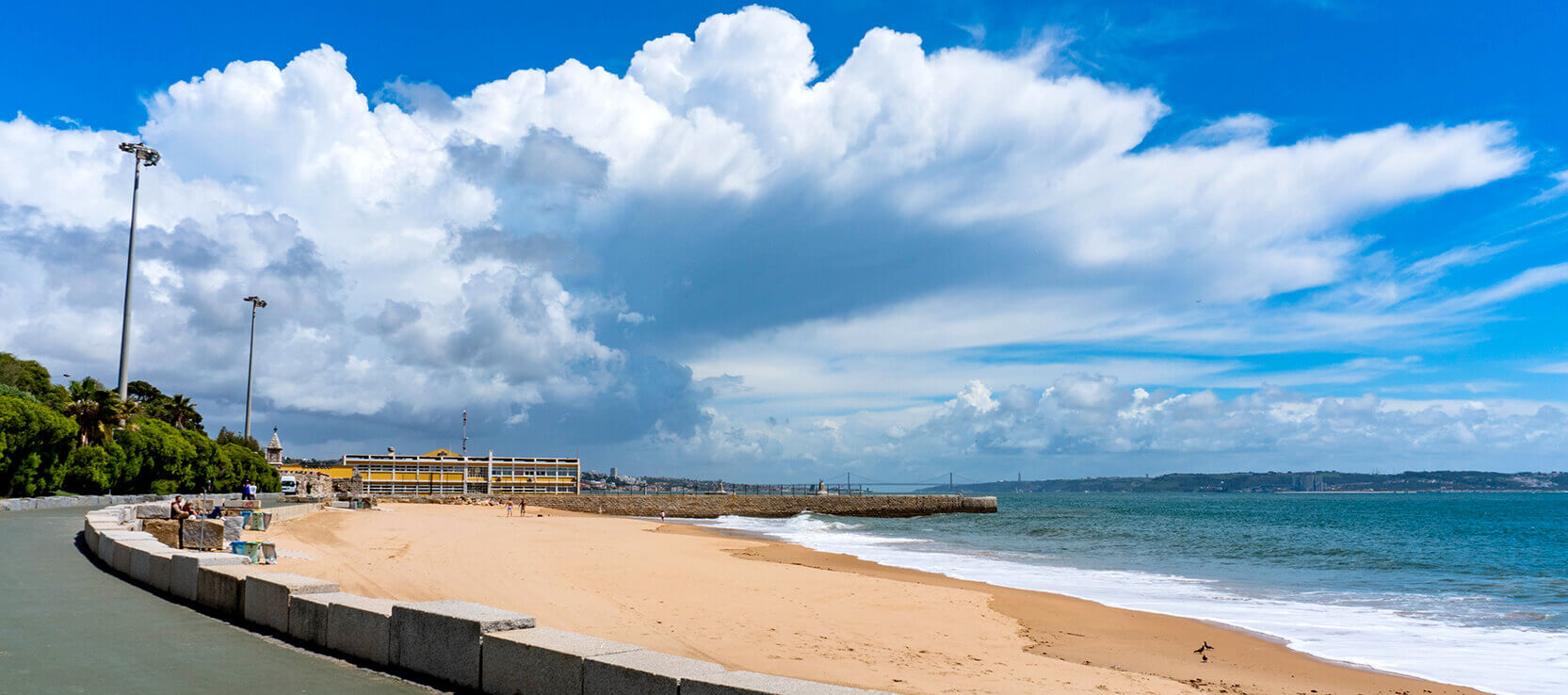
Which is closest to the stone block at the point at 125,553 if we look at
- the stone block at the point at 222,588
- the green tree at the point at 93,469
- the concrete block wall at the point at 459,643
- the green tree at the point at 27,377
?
the concrete block wall at the point at 459,643

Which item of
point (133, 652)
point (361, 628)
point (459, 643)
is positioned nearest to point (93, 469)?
point (133, 652)

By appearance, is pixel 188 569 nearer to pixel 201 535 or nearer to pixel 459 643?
pixel 459 643

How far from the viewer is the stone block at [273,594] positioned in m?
7.64

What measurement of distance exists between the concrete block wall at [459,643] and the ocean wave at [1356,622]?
10.4m

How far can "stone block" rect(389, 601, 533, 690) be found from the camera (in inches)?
234

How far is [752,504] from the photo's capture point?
8644 centimetres

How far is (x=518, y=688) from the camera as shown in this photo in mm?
5621

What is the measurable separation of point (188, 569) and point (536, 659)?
5611 millimetres

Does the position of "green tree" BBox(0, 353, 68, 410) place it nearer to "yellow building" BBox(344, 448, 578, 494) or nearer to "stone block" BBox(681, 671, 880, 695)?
"yellow building" BBox(344, 448, 578, 494)

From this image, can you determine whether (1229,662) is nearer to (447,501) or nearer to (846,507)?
(447,501)

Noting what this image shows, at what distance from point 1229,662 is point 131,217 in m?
36.4

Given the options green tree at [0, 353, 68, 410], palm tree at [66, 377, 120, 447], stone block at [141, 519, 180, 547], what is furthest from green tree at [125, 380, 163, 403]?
stone block at [141, 519, 180, 547]

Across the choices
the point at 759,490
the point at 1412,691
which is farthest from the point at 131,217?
the point at 759,490

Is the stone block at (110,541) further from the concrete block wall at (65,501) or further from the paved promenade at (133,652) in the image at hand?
the concrete block wall at (65,501)
